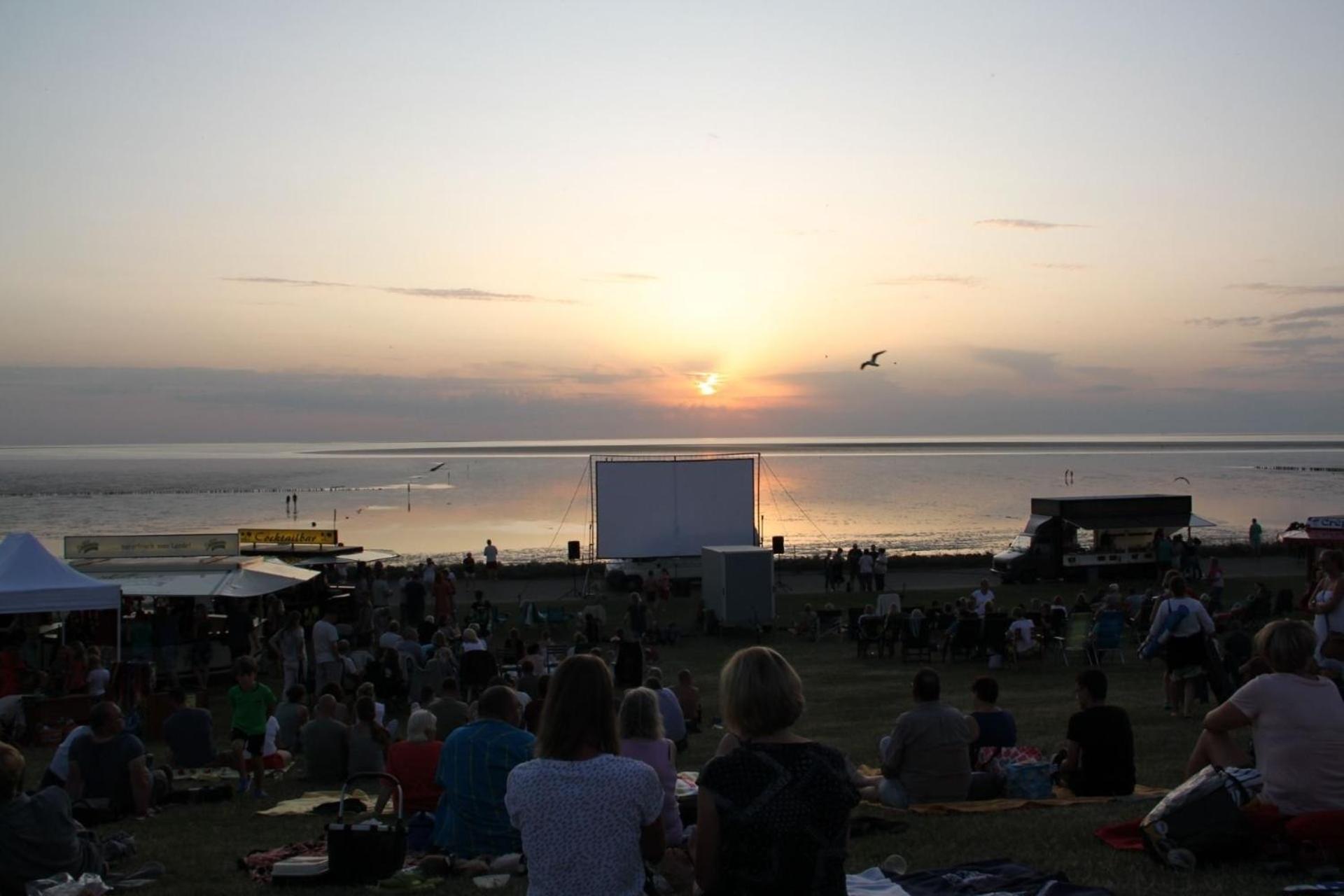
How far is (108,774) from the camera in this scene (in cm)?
813

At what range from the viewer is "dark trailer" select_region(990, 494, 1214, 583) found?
28.3 metres

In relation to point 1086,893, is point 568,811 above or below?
above

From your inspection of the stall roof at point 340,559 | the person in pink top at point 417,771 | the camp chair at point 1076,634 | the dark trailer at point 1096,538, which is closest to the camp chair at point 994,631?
the camp chair at point 1076,634

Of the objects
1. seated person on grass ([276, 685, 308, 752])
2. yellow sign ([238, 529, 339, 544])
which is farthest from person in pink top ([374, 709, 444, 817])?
yellow sign ([238, 529, 339, 544])

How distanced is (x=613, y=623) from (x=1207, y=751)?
18153mm

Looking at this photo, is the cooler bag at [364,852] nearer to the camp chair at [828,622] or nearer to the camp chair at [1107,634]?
the camp chair at [1107,634]

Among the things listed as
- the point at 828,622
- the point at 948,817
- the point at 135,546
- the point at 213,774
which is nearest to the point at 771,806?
the point at 948,817

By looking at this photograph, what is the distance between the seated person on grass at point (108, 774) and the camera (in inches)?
318

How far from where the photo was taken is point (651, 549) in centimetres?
2856

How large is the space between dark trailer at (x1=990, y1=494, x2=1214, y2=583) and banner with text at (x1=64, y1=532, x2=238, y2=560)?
18.7 metres

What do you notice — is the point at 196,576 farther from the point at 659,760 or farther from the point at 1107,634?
→ the point at 1107,634

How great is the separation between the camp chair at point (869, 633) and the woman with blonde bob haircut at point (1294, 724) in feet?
45.0

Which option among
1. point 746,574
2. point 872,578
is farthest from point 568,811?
point 872,578

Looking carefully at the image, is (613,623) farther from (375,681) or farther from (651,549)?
(375,681)
